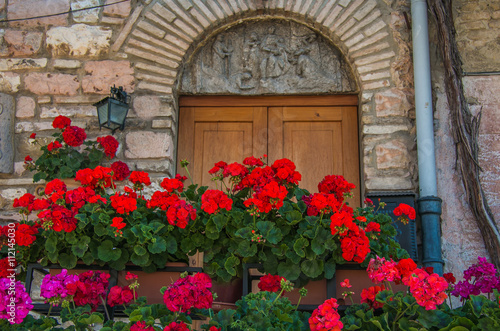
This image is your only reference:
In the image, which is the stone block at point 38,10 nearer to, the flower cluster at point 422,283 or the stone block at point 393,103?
the stone block at point 393,103

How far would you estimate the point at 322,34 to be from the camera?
4523 mm

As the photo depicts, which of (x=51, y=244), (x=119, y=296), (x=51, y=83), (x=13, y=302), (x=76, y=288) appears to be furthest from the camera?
(x=51, y=83)

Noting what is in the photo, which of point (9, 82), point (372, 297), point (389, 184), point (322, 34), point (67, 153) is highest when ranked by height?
point (322, 34)

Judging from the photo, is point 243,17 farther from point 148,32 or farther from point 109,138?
point 109,138

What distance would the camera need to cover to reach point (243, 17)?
454 cm

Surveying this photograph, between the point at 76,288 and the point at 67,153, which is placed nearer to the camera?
the point at 76,288

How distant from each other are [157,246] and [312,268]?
71 cm

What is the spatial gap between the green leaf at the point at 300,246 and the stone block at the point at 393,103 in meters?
1.89

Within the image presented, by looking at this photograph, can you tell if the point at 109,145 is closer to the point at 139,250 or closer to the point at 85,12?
the point at 85,12

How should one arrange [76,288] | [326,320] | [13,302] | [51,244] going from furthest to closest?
[51,244] → [76,288] → [13,302] → [326,320]

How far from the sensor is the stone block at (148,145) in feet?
14.1

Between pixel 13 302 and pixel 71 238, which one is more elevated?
pixel 71 238

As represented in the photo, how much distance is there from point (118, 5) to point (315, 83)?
1638 millimetres

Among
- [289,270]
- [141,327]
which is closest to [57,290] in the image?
[141,327]
